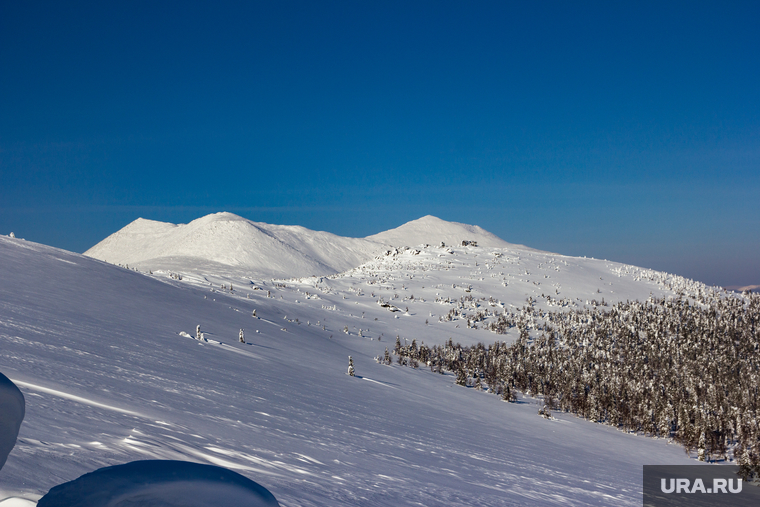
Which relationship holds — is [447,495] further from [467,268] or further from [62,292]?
[467,268]

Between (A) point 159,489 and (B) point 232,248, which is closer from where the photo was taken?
(A) point 159,489

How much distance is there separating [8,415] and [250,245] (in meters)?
116

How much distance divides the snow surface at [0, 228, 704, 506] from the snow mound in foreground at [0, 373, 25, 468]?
674mm

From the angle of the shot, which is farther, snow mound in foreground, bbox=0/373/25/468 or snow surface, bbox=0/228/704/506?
snow surface, bbox=0/228/704/506

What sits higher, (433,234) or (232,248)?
(433,234)

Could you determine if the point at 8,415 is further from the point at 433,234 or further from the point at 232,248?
the point at 433,234

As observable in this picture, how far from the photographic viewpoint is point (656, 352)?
40.1 meters

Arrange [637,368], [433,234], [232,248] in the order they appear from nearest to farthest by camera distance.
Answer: [637,368] → [232,248] → [433,234]

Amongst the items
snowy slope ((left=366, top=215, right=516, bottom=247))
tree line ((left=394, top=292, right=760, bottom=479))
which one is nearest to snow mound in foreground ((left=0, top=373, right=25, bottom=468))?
tree line ((left=394, top=292, right=760, bottom=479))

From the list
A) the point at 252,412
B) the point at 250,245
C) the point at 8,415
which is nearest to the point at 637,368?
the point at 252,412

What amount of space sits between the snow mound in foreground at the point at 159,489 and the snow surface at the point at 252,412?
94cm

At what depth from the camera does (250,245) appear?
113 metres

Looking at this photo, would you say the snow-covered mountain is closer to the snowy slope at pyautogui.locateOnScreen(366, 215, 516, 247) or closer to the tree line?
the snowy slope at pyautogui.locateOnScreen(366, 215, 516, 247)

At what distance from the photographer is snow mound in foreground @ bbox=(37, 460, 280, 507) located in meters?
1.46
